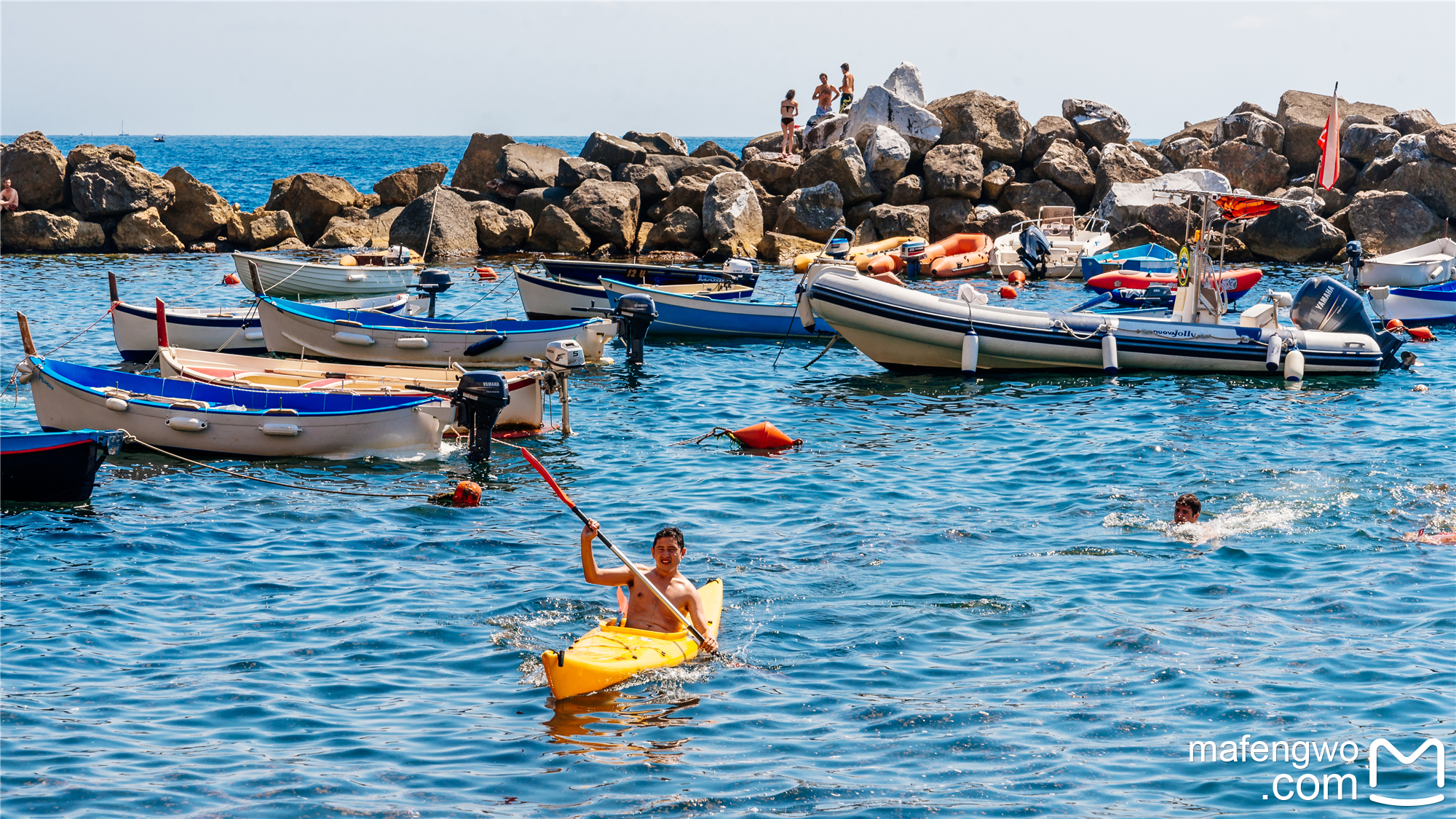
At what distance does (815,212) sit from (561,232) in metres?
7.70

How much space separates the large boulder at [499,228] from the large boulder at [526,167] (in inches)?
112

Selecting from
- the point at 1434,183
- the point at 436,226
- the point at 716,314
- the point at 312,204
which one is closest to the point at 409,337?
the point at 716,314

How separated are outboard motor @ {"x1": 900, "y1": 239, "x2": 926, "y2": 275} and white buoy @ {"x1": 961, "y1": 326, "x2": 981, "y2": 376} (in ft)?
44.4

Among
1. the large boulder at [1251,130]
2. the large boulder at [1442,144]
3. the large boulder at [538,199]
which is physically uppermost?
the large boulder at [1251,130]

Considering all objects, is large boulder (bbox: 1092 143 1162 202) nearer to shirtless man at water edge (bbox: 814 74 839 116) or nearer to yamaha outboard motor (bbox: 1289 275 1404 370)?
shirtless man at water edge (bbox: 814 74 839 116)

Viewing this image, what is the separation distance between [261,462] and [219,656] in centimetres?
623

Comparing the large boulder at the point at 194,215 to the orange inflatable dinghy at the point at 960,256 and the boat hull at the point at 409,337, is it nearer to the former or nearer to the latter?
the boat hull at the point at 409,337

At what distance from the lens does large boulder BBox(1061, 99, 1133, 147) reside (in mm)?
42531

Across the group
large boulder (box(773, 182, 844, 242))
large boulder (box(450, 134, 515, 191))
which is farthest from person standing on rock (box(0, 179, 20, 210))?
large boulder (box(773, 182, 844, 242))

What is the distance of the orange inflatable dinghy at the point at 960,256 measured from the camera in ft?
112

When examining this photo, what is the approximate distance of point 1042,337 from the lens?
2078cm

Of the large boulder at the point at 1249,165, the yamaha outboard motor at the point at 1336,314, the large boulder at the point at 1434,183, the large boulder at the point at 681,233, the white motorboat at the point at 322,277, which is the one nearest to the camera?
the yamaha outboard motor at the point at 1336,314

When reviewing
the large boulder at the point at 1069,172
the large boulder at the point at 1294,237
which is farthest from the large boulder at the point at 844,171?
the large boulder at the point at 1294,237

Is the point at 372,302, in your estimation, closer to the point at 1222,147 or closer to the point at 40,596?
the point at 40,596
